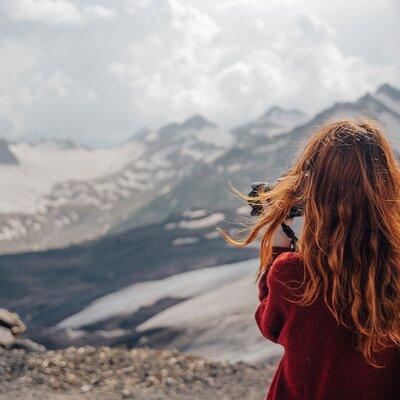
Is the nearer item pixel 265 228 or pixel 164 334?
pixel 265 228

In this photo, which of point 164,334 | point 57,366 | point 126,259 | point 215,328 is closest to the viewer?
point 57,366

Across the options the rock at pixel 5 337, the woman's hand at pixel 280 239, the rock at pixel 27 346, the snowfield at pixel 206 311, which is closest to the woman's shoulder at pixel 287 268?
the woman's hand at pixel 280 239

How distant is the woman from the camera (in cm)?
302

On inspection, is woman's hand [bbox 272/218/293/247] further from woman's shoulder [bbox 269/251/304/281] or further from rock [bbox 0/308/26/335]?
rock [bbox 0/308/26/335]

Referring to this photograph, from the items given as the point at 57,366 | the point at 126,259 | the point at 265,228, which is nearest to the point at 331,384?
the point at 265,228

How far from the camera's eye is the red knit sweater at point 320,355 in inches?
119

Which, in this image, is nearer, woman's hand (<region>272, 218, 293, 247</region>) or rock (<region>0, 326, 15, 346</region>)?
woman's hand (<region>272, 218, 293, 247</region>)

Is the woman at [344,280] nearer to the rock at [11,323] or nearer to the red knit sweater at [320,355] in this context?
the red knit sweater at [320,355]

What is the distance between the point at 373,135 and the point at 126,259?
5534 inches

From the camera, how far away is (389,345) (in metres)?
3.03

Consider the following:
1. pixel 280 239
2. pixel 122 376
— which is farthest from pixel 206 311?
pixel 280 239

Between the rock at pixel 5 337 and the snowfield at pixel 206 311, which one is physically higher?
the rock at pixel 5 337

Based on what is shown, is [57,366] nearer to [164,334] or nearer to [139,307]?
[164,334]

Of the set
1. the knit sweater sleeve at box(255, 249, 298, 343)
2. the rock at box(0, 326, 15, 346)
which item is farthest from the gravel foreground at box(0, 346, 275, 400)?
the knit sweater sleeve at box(255, 249, 298, 343)
